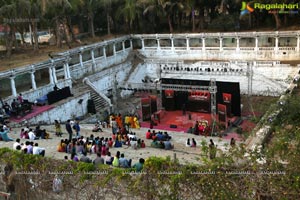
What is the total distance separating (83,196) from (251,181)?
5.97 m

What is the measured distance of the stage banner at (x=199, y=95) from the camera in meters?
32.8

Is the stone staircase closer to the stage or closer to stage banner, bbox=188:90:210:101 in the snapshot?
the stage

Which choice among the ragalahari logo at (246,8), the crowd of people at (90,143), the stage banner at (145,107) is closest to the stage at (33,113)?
the crowd of people at (90,143)

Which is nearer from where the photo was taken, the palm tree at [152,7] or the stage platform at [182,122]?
the stage platform at [182,122]

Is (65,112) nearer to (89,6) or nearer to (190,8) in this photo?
(89,6)

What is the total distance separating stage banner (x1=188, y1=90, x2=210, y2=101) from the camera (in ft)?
108

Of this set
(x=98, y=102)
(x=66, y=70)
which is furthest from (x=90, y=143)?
(x=66, y=70)

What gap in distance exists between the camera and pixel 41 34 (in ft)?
189

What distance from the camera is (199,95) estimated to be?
109 ft

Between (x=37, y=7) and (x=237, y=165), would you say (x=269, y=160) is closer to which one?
(x=237, y=165)

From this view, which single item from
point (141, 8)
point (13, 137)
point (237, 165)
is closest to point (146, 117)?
point (13, 137)

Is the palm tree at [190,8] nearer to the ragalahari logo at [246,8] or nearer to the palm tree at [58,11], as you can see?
the ragalahari logo at [246,8]

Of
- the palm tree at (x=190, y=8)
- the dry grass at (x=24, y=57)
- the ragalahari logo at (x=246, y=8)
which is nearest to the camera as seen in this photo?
the dry grass at (x=24, y=57)

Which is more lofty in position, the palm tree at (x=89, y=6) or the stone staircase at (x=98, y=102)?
the palm tree at (x=89, y=6)
